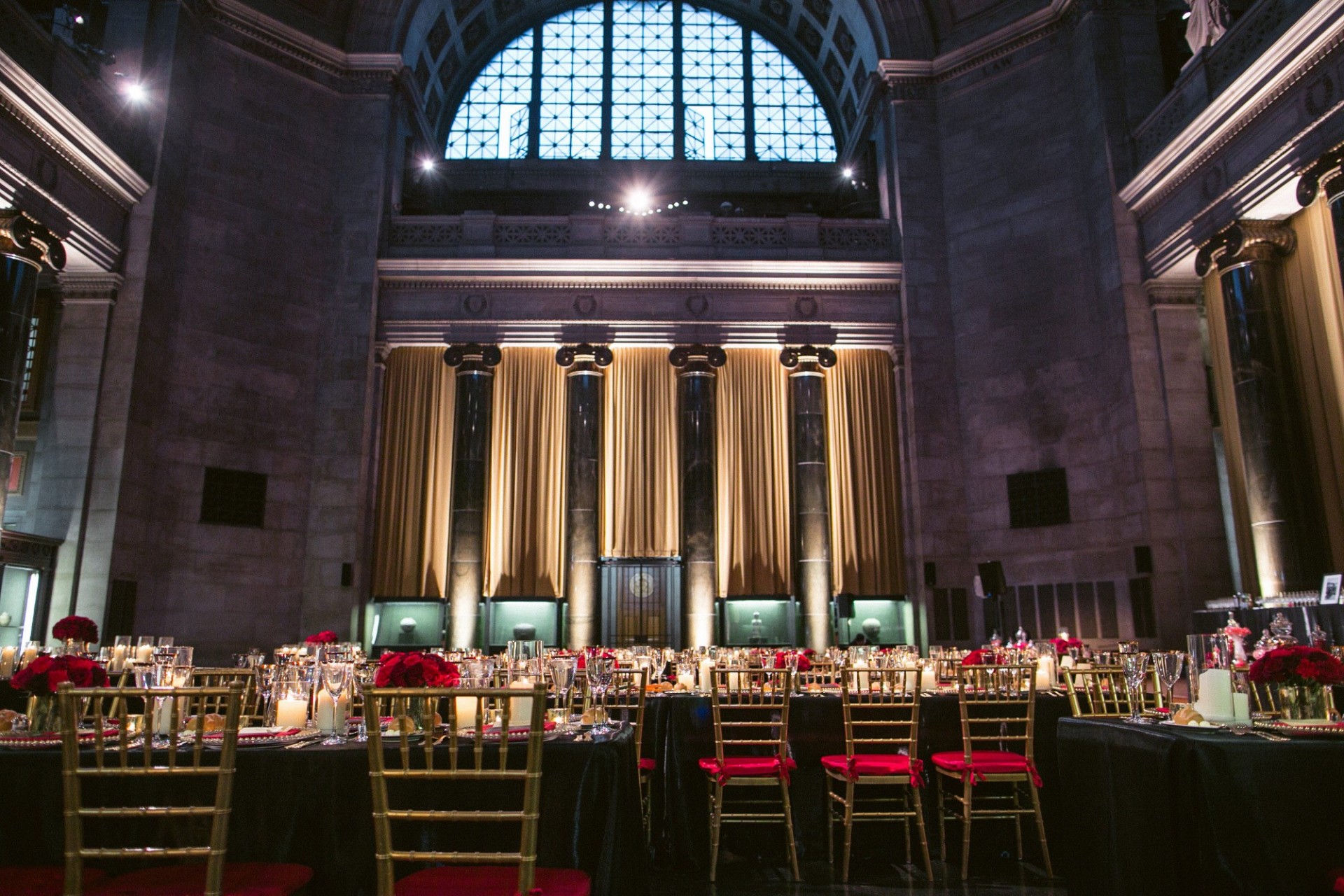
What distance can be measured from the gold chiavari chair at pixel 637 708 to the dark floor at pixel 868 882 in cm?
43

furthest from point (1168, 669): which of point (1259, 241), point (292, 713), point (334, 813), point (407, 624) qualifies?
point (407, 624)

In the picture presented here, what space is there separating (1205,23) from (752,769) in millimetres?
10927

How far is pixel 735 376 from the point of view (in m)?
15.0

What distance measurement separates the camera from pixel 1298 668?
3195 mm

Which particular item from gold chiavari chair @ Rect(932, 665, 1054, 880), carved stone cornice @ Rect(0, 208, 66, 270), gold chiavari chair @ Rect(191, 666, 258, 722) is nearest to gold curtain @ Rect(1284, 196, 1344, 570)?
gold chiavari chair @ Rect(932, 665, 1054, 880)

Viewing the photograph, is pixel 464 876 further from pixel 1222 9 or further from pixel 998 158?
pixel 998 158

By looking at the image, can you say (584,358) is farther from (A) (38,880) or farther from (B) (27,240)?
(A) (38,880)

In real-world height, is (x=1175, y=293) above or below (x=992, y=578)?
above

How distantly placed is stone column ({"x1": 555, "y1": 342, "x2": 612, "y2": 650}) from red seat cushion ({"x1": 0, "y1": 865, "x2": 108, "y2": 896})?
1072 cm

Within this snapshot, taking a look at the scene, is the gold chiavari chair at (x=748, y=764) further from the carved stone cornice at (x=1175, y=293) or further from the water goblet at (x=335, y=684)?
the carved stone cornice at (x=1175, y=293)

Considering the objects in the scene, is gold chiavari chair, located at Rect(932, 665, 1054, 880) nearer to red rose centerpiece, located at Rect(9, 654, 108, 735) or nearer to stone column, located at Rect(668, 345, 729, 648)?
red rose centerpiece, located at Rect(9, 654, 108, 735)

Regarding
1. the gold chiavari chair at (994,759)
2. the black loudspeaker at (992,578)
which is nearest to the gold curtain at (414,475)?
the black loudspeaker at (992,578)

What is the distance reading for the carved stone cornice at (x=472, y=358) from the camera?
1438cm

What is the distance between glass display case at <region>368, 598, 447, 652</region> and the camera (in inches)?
547
